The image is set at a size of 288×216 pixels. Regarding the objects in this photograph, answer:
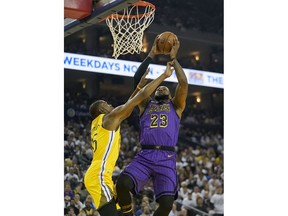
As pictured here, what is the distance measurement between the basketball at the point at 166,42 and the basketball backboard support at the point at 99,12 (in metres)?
0.88

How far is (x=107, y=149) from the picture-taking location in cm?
509

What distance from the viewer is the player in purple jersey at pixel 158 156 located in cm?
500

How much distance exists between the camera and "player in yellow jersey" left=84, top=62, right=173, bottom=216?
4.87 m

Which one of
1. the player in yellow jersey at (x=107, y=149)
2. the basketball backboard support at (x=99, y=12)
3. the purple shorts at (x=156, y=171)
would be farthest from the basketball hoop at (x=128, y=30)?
the purple shorts at (x=156, y=171)

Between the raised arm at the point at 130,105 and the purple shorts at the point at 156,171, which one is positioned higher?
the raised arm at the point at 130,105

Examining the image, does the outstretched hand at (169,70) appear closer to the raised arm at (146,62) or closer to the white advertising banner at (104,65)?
the raised arm at (146,62)

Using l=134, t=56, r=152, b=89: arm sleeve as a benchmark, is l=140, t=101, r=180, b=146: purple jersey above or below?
below

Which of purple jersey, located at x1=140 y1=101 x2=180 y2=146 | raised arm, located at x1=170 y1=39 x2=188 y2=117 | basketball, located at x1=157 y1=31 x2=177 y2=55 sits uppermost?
basketball, located at x1=157 y1=31 x2=177 y2=55

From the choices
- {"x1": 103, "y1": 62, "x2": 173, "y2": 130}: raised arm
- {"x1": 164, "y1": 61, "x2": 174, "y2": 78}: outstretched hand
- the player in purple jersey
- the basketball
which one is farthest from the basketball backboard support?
{"x1": 103, "y1": 62, "x2": 173, "y2": 130}: raised arm

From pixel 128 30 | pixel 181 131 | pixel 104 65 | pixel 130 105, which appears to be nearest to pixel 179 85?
pixel 130 105

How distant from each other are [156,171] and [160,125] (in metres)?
0.41

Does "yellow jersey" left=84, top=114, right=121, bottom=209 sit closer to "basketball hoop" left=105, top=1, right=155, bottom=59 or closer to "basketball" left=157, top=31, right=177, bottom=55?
"basketball" left=157, top=31, right=177, bottom=55
